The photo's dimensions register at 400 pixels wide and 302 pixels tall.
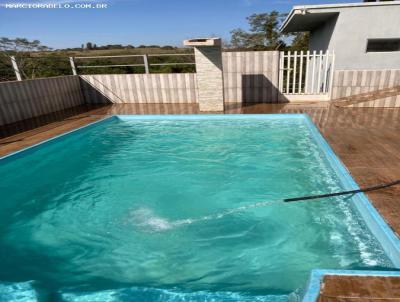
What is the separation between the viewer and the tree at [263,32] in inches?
1077

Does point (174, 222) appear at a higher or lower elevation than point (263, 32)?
lower

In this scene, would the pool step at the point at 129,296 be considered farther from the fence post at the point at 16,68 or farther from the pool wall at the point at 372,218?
the fence post at the point at 16,68

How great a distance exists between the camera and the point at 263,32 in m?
28.9

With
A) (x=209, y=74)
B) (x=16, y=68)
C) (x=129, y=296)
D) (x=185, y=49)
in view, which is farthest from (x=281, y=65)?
(x=185, y=49)

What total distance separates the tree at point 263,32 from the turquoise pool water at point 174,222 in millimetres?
23825

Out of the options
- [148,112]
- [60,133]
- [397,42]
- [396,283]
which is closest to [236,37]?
[397,42]

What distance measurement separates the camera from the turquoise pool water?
9.35 feet

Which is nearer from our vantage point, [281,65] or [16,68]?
[16,68]

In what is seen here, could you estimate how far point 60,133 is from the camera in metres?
6.89

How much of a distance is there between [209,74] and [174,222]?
5.61 m

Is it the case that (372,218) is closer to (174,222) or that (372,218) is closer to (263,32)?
(174,222)

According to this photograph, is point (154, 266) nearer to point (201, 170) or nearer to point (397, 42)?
point (201, 170)

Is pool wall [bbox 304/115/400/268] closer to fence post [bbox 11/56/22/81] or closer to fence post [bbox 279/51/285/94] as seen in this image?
fence post [bbox 279/51/285/94]

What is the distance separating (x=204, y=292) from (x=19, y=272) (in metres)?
2.10
